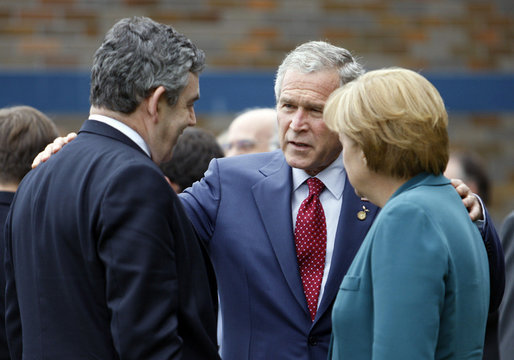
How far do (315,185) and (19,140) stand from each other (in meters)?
1.16

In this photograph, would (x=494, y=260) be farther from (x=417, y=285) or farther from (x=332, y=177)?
(x=417, y=285)

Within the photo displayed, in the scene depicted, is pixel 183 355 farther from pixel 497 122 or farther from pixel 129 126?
pixel 497 122

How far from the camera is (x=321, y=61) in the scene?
112 inches

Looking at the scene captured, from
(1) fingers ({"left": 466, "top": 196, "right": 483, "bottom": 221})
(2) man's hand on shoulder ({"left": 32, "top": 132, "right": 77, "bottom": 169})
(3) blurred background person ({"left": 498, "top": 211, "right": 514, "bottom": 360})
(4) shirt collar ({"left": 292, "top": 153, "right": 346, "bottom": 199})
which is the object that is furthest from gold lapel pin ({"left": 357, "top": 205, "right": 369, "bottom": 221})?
(2) man's hand on shoulder ({"left": 32, "top": 132, "right": 77, "bottom": 169})

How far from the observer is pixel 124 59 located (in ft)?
7.14

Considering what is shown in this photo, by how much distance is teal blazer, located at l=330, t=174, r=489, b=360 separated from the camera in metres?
1.92

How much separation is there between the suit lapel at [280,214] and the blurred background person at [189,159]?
2.81 feet

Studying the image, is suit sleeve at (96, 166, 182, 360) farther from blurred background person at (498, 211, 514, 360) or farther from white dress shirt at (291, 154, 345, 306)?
blurred background person at (498, 211, 514, 360)

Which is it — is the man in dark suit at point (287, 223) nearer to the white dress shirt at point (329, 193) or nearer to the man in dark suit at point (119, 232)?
the white dress shirt at point (329, 193)

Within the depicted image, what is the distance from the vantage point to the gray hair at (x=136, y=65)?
7.15ft

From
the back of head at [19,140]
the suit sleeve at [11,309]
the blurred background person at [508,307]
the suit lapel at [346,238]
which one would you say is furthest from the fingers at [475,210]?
the back of head at [19,140]

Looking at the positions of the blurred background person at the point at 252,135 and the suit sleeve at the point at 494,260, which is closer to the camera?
the suit sleeve at the point at 494,260

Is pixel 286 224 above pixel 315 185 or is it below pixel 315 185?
below

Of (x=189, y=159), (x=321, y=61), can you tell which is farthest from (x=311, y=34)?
(x=321, y=61)
